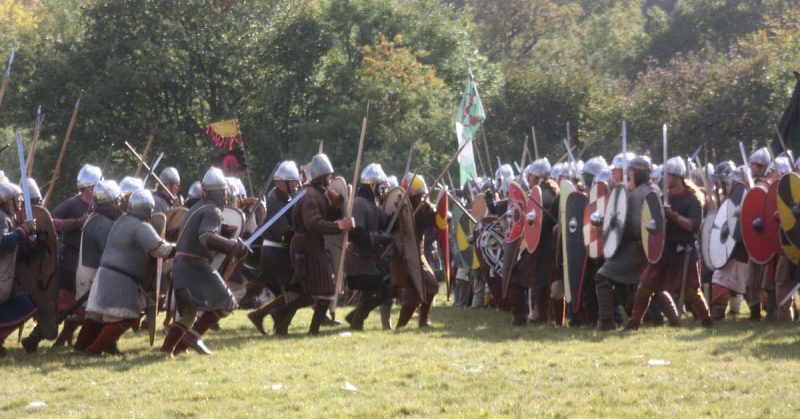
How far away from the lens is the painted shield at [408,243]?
13.0m

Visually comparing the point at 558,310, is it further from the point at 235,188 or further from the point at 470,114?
the point at 470,114

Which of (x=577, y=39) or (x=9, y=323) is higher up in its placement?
(x=577, y=39)

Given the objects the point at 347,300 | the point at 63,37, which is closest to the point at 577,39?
the point at 63,37

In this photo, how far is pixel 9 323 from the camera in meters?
11.3

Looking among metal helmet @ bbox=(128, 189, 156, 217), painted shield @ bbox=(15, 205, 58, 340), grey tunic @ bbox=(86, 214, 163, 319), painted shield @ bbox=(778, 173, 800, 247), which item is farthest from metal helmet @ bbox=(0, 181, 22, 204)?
painted shield @ bbox=(778, 173, 800, 247)

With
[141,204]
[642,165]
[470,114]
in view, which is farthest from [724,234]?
[470,114]

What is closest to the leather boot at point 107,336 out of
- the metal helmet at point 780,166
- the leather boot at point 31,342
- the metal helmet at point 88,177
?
the leather boot at point 31,342

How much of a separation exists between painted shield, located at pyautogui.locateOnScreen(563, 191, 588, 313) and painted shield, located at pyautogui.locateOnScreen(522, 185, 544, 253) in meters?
0.36

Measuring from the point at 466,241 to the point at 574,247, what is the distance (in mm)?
3688

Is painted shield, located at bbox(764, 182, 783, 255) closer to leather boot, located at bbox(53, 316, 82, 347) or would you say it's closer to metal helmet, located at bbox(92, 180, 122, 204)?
metal helmet, located at bbox(92, 180, 122, 204)

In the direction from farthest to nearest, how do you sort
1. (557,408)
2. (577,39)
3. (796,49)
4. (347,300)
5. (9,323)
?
(577,39) → (796,49) → (347,300) → (9,323) → (557,408)

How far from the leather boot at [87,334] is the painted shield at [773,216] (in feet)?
17.6

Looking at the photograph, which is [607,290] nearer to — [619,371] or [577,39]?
[619,371]

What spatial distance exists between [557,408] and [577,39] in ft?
191
